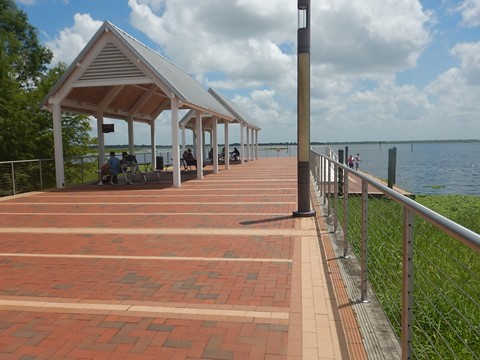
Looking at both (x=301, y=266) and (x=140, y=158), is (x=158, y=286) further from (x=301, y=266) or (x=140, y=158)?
(x=140, y=158)

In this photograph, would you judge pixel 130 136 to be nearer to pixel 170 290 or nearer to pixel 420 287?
pixel 170 290

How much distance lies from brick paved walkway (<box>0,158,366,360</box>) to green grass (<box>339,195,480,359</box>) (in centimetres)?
75

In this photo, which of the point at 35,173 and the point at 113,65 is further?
the point at 35,173

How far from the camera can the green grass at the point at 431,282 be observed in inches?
115

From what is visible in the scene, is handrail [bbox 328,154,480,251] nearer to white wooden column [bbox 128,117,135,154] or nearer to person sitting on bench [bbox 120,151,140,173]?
person sitting on bench [bbox 120,151,140,173]

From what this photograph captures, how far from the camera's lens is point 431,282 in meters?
2.46

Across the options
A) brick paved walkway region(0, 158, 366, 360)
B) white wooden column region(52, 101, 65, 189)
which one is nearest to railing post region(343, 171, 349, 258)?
brick paved walkway region(0, 158, 366, 360)

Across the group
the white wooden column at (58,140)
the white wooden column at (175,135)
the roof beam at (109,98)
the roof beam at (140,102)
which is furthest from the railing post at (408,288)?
the roof beam at (140,102)

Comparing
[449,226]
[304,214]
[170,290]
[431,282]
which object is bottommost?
[170,290]

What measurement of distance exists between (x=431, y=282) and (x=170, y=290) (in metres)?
2.93

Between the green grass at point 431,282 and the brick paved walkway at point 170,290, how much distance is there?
0.75m

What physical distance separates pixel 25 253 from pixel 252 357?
15.0ft

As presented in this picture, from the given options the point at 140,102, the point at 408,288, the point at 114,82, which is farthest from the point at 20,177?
the point at 408,288

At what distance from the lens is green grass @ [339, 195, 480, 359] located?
293 cm
